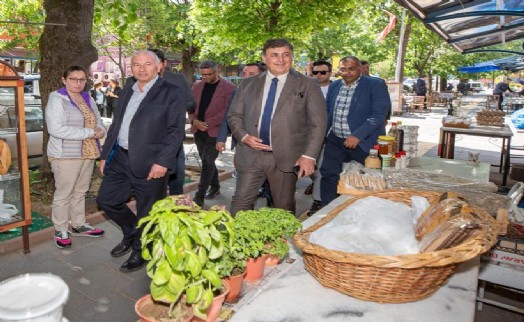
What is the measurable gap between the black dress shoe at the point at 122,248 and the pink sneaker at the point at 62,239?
0.57 metres

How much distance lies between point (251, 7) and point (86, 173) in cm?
810

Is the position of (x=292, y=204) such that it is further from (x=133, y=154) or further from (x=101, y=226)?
(x=101, y=226)

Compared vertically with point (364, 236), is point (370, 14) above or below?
above

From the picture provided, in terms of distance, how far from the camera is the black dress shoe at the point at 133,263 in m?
4.23

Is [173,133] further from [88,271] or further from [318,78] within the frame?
[318,78]

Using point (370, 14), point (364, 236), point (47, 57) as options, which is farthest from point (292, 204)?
point (370, 14)

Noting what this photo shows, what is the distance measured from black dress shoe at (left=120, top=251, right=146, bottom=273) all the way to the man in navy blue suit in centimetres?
255

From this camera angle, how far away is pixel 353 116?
16.8 feet

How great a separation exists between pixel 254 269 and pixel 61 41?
563 centimetres

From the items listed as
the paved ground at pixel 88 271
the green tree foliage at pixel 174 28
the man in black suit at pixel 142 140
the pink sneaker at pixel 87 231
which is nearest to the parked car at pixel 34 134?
the paved ground at pixel 88 271

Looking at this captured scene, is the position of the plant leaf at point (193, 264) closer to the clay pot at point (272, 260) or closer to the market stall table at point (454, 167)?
the clay pot at point (272, 260)

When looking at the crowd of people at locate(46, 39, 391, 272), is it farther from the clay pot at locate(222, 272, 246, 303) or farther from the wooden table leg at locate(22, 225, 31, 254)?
the clay pot at locate(222, 272, 246, 303)

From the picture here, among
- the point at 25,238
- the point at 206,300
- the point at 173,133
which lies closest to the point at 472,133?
the point at 173,133

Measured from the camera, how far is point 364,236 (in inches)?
73.4
